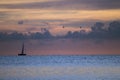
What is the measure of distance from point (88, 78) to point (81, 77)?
1988 millimetres

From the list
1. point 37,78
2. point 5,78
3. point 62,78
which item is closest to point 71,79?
point 62,78

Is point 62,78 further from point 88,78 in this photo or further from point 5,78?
point 5,78

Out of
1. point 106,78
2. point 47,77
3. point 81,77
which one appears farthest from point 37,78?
point 106,78

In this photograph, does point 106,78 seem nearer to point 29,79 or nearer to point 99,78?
point 99,78

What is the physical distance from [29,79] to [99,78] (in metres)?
9.77

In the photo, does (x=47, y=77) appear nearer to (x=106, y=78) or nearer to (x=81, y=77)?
(x=81, y=77)

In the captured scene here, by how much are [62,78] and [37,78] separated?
3.67m

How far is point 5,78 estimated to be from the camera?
5669cm

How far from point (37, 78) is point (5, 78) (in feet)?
15.1

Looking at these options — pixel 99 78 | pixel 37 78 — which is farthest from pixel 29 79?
pixel 99 78

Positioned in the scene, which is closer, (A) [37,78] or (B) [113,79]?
(B) [113,79]

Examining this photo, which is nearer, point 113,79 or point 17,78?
point 113,79

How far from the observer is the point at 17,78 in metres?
56.1

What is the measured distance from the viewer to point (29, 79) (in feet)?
182
